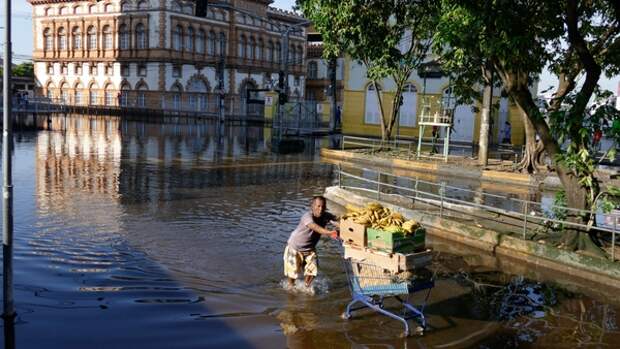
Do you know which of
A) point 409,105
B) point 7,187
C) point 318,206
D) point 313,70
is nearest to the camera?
point 7,187

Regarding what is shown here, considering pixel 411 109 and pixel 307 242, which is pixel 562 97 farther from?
pixel 411 109

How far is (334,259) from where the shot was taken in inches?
426

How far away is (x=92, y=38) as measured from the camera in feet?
240

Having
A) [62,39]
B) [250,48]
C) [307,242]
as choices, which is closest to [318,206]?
[307,242]

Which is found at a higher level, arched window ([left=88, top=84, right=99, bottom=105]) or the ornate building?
the ornate building

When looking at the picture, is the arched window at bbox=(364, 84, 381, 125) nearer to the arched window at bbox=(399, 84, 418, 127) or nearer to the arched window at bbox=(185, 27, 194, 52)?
the arched window at bbox=(399, 84, 418, 127)

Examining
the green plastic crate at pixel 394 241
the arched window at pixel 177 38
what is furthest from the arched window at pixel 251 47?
the green plastic crate at pixel 394 241

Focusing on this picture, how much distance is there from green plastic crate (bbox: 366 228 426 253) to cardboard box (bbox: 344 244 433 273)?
78 mm

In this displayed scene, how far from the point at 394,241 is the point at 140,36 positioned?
220 ft

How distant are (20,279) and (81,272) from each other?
0.83 metres

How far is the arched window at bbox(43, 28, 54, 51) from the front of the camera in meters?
77.0

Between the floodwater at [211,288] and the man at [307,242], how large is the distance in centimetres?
39

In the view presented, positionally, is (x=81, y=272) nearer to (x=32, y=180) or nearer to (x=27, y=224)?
(x=27, y=224)

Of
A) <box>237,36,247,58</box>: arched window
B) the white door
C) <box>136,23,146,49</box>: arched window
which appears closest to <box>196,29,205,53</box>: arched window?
<box>237,36,247,58</box>: arched window
